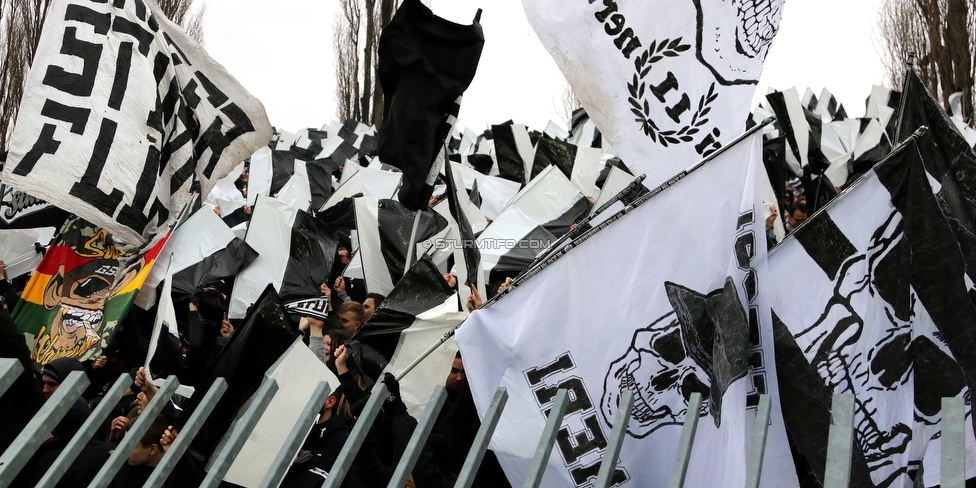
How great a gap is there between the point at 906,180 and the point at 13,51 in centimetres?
1592

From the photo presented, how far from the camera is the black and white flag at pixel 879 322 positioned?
2762 millimetres

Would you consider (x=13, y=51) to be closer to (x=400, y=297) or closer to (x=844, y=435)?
(x=400, y=297)

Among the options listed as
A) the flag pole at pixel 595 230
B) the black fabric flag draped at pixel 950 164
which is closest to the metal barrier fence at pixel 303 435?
the flag pole at pixel 595 230

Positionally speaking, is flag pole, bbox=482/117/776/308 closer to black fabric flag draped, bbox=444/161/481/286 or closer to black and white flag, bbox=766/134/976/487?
black and white flag, bbox=766/134/976/487

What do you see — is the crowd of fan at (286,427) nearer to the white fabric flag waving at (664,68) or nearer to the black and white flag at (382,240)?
the black and white flag at (382,240)

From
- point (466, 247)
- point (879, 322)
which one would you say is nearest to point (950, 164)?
point (879, 322)

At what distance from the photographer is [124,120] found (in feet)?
14.3

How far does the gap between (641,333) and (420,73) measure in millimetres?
2469

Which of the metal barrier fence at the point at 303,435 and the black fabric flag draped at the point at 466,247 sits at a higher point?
the black fabric flag draped at the point at 466,247

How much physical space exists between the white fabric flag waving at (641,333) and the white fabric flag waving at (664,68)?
68cm

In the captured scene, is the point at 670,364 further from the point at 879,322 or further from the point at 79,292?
the point at 79,292

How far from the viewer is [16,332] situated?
3227 mm

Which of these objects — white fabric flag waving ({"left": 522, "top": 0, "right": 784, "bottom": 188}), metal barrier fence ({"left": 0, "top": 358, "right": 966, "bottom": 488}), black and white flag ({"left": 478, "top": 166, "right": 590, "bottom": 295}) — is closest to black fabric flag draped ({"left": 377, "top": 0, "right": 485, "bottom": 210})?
white fabric flag waving ({"left": 522, "top": 0, "right": 784, "bottom": 188})

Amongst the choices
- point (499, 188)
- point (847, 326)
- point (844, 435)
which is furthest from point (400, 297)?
point (499, 188)
